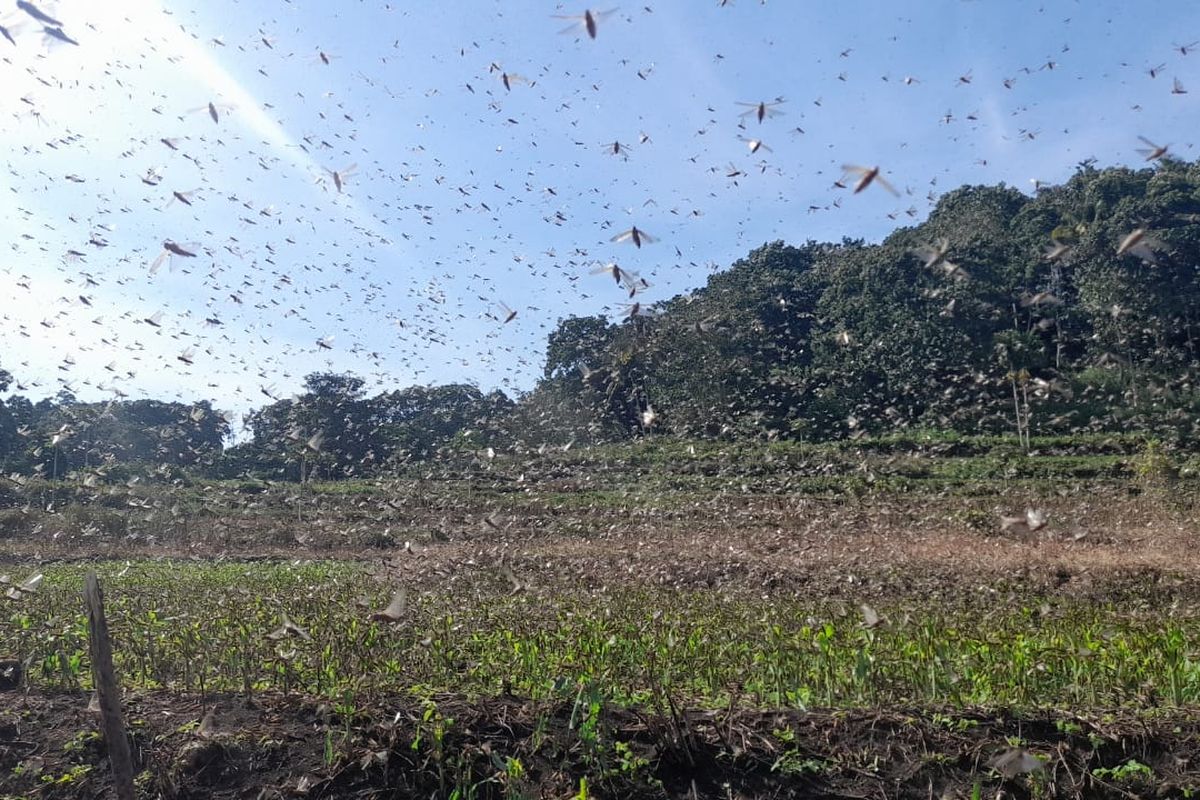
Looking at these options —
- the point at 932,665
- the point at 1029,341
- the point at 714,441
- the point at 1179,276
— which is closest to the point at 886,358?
the point at 1029,341

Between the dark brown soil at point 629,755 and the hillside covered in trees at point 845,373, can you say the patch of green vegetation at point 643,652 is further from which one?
the hillside covered in trees at point 845,373

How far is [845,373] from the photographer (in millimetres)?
37406

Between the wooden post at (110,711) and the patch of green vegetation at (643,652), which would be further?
the patch of green vegetation at (643,652)

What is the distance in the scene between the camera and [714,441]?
37031 mm

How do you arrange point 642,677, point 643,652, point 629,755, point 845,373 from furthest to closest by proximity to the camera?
point 845,373
point 643,652
point 642,677
point 629,755

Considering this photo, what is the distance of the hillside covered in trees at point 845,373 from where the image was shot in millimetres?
35000

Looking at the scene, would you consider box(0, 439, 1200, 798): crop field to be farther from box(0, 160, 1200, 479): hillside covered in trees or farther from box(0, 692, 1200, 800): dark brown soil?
box(0, 160, 1200, 479): hillside covered in trees

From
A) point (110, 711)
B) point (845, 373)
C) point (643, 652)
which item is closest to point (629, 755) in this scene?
point (643, 652)

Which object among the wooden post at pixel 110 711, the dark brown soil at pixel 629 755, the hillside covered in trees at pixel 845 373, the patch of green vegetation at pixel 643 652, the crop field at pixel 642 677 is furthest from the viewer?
the hillside covered in trees at pixel 845 373

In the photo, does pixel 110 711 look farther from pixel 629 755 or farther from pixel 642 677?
pixel 642 677

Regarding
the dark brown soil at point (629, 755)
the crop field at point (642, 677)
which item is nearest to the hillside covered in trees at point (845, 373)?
the crop field at point (642, 677)

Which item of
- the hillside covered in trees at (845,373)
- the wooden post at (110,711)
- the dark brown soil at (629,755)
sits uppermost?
the hillside covered in trees at (845,373)

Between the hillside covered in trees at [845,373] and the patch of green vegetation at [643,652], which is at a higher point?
the hillside covered in trees at [845,373]

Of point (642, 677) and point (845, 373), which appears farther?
point (845, 373)
